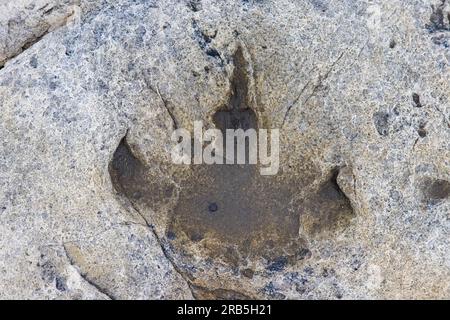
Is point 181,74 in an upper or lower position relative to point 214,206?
upper

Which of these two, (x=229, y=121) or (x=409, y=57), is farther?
(x=229, y=121)

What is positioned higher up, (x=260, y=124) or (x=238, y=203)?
(x=260, y=124)

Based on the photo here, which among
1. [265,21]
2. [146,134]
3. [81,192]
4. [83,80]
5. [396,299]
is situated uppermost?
[265,21]

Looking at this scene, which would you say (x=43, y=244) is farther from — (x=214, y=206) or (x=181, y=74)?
(x=181, y=74)

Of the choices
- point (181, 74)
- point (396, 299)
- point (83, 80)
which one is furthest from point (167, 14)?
point (396, 299)

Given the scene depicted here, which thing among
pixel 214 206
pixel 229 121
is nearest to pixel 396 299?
pixel 214 206

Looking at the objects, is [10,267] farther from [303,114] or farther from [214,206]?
[303,114]
